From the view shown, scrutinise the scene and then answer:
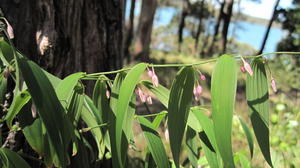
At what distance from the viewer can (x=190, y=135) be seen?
1.06m

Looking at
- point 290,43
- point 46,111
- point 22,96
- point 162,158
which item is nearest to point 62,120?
point 46,111

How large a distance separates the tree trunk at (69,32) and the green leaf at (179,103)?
659 mm

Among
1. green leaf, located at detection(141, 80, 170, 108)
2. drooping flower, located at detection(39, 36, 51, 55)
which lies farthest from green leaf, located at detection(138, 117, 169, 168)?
drooping flower, located at detection(39, 36, 51, 55)

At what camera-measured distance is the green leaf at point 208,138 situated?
0.92 m

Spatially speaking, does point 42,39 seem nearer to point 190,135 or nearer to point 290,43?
point 190,135

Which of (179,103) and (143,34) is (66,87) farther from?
(143,34)

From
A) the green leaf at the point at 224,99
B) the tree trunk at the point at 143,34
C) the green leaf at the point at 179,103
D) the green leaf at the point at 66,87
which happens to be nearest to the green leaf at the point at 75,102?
the green leaf at the point at 66,87

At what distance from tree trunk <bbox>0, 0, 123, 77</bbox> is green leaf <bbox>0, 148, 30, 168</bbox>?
0.45 meters

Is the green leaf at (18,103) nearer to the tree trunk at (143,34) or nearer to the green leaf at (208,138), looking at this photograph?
the green leaf at (208,138)

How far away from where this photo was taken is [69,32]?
135 cm

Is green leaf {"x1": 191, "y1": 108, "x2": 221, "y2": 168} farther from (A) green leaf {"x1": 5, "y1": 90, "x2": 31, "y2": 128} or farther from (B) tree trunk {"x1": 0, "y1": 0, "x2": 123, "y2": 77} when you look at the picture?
(B) tree trunk {"x1": 0, "y1": 0, "x2": 123, "y2": 77}

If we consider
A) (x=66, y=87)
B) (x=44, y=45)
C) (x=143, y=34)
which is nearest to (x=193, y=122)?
(x=66, y=87)

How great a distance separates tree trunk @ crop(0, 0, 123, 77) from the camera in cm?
126

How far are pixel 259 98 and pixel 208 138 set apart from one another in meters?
0.22
